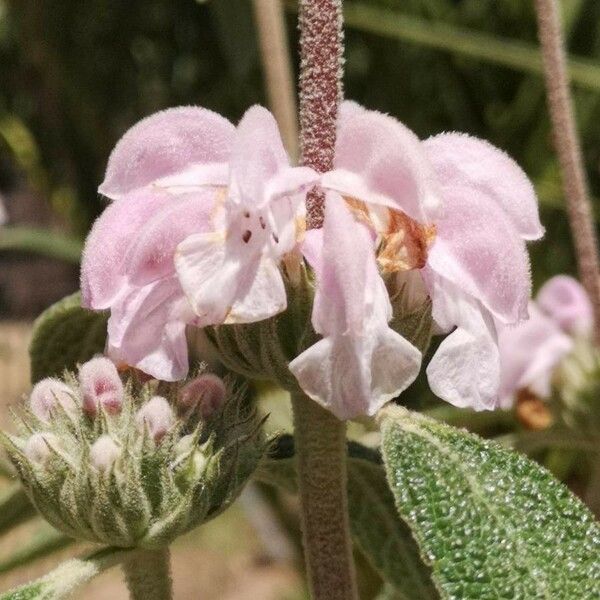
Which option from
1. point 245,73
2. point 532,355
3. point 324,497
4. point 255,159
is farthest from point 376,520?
point 245,73

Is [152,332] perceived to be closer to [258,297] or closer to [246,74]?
[258,297]

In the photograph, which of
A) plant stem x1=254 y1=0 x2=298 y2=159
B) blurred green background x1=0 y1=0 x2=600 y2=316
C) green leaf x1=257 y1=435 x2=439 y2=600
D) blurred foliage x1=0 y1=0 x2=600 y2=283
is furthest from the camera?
blurred foliage x1=0 y1=0 x2=600 y2=283

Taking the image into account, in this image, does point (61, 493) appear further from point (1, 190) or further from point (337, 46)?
point (1, 190)

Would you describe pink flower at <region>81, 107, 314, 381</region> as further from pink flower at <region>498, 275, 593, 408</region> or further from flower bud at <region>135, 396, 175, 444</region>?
pink flower at <region>498, 275, 593, 408</region>

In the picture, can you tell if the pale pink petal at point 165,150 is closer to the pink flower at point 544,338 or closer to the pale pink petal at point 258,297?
the pale pink petal at point 258,297

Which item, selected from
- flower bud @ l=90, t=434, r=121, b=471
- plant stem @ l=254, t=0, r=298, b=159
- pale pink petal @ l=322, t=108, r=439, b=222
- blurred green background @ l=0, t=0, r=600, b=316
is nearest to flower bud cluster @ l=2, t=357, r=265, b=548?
flower bud @ l=90, t=434, r=121, b=471

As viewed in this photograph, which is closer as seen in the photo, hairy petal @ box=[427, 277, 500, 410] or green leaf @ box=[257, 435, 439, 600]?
hairy petal @ box=[427, 277, 500, 410]
